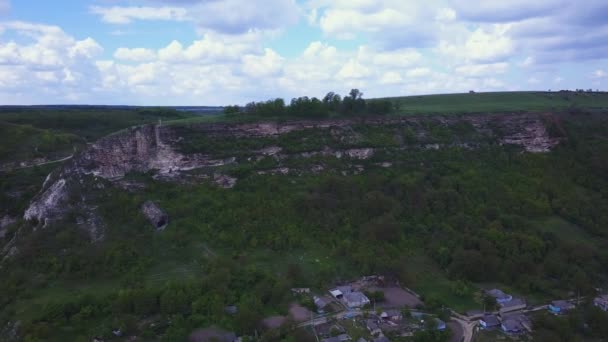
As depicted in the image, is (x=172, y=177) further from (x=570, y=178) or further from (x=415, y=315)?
(x=570, y=178)

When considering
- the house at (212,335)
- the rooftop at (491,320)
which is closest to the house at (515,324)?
the rooftop at (491,320)

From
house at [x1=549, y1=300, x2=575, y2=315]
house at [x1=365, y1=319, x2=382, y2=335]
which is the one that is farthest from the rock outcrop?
house at [x1=549, y1=300, x2=575, y2=315]

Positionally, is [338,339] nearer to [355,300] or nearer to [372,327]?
[372,327]

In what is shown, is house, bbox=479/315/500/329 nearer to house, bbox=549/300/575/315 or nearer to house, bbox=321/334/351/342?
house, bbox=549/300/575/315

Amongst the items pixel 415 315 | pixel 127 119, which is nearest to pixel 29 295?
pixel 415 315

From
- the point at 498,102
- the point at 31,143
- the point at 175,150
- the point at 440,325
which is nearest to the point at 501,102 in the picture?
the point at 498,102
